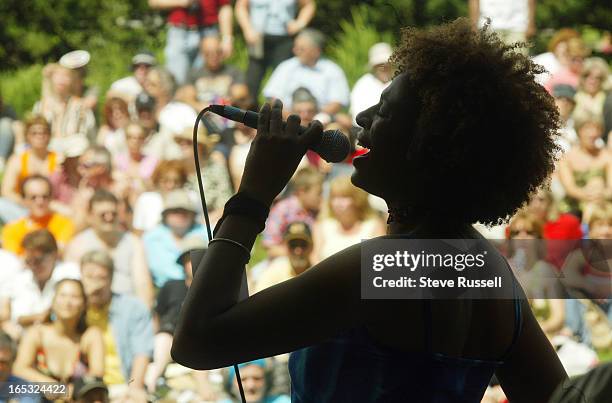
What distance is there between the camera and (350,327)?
1316 mm

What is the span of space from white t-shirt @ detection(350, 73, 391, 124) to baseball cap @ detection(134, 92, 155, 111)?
126cm

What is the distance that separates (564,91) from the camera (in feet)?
19.3

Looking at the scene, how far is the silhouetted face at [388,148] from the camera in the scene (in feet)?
4.68

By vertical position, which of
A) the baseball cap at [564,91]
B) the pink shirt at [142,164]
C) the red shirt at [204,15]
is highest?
the red shirt at [204,15]

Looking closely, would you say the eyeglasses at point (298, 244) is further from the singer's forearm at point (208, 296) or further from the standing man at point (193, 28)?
the singer's forearm at point (208, 296)

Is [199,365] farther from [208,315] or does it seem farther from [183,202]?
[183,202]

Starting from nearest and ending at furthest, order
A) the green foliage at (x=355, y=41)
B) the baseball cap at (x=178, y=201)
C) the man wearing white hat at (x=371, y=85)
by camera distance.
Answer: the baseball cap at (x=178, y=201) < the man wearing white hat at (x=371, y=85) < the green foliage at (x=355, y=41)

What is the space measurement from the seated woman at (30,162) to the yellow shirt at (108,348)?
116 cm

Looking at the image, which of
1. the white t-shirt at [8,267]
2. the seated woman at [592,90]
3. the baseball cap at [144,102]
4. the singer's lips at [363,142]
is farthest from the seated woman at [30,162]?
the singer's lips at [363,142]

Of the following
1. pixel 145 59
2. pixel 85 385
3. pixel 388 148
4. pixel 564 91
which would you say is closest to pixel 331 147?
pixel 388 148

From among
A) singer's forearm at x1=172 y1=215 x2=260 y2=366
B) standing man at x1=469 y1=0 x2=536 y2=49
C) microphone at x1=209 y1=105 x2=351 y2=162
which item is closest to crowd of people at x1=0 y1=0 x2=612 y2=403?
standing man at x1=469 y1=0 x2=536 y2=49

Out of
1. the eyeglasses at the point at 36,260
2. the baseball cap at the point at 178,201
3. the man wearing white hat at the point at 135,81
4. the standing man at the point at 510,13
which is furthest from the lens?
the standing man at the point at 510,13

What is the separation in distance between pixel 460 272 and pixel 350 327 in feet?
0.63

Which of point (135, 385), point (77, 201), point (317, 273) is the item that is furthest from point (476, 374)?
point (77, 201)
